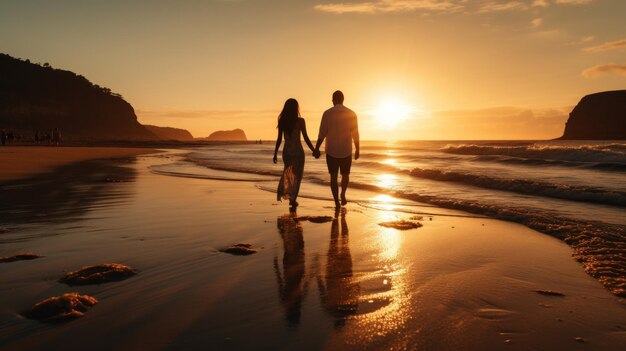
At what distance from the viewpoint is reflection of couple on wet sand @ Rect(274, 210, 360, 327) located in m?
2.98

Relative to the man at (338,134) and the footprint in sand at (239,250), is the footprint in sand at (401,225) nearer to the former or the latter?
the man at (338,134)

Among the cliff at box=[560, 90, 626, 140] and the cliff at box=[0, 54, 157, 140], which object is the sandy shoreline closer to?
the cliff at box=[0, 54, 157, 140]

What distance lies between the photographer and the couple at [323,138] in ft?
28.3

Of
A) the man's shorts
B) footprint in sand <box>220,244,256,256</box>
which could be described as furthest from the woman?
footprint in sand <box>220,244,256,256</box>

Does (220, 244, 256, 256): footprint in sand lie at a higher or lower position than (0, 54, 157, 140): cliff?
lower

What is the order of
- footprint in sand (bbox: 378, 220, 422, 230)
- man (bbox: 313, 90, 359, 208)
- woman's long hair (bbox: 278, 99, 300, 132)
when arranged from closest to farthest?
footprint in sand (bbox: 378, 220, 422, 230) < woman's long hair (bbox: 278, 99, 300, 132) < man (bbox: 313, 90, 359, 208)

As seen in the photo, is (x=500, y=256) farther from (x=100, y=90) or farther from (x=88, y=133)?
(x=100, y=90)

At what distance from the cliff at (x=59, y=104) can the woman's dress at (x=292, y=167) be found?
96.8m

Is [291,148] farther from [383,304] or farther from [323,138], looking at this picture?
[383,304]

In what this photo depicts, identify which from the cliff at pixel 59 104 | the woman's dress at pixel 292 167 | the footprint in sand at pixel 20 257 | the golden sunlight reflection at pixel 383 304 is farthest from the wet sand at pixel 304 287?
the cliff at pixel 59 104

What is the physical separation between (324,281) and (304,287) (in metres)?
0.26

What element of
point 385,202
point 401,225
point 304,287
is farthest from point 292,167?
point 304,287

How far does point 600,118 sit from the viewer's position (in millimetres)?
138000

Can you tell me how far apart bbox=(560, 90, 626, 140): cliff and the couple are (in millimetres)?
159875
